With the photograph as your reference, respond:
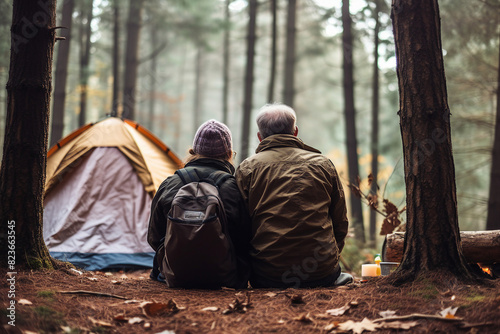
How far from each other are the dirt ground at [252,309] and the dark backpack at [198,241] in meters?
0.16

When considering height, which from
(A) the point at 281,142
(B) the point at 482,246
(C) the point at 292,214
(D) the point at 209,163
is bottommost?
(B) the point at 482,246

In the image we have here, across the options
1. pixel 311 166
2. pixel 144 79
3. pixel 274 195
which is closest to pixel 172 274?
pixel 274 195

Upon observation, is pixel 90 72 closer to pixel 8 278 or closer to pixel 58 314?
pixel 8 278

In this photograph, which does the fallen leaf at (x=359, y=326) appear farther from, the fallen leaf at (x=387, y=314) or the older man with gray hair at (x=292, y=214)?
the older man with gray hair at (x=292, y=214)

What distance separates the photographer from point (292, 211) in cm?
397

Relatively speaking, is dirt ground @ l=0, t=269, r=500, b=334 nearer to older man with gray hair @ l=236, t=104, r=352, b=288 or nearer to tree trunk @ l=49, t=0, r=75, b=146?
older man with gray hair @ l=236, t=104, r=352, b=288

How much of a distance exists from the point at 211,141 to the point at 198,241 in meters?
1.12

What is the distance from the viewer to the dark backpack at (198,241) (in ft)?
12.3

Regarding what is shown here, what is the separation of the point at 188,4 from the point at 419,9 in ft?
33.3

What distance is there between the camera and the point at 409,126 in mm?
3777

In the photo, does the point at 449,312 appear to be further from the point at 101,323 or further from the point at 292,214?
the point at 101,323

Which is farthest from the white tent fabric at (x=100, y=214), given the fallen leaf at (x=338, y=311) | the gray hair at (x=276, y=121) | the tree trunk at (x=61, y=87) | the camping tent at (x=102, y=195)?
the fallen leaf at (x=338, y=311)

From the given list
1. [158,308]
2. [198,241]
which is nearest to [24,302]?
[158,308]

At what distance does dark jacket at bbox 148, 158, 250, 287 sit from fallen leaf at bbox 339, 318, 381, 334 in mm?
1417
